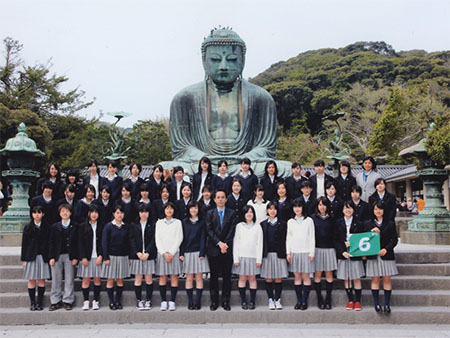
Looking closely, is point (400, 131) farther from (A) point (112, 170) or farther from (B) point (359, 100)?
(A) point (112, 170)

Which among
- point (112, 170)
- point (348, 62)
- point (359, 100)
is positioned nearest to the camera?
point (112, 170)

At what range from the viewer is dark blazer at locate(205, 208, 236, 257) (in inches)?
237

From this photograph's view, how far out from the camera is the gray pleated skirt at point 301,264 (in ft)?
19.4

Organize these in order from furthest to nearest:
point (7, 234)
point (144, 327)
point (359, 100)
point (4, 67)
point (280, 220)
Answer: point (359, 100) < point (4, 67) < point (7, 234) < point (280, 220) < point (144, 327)

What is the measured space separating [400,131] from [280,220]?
2411 centimetres

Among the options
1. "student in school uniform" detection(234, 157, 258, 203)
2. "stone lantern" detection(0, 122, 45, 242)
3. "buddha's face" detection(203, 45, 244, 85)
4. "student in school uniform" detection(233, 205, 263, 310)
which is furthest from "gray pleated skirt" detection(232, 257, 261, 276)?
"stone lantern" detection(0, 122, 45, 242)

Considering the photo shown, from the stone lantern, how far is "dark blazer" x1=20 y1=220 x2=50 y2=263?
3.81m

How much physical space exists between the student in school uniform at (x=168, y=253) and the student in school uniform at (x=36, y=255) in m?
1.58

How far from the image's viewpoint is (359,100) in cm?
3638

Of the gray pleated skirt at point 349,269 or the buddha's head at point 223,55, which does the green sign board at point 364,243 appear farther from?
the buddha's head at point 223,55

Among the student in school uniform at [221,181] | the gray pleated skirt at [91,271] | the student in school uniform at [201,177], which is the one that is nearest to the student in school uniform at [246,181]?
the student in school uniform at [221,181]

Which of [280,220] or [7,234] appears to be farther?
[7,234]

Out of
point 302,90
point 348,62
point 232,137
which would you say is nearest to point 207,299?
point 232,137

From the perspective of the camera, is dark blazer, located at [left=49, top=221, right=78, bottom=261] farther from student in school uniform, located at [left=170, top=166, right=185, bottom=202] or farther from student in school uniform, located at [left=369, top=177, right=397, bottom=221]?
student in school uniform, located at [left=369, top=177, right=397, bottom=221]
